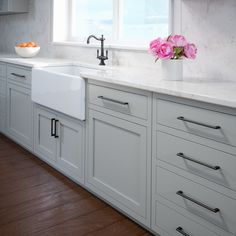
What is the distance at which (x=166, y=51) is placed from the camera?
212cm

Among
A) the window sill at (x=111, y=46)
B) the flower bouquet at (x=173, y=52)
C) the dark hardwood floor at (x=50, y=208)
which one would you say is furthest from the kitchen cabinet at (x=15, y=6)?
the flower bouquet at (x=173, y=52)

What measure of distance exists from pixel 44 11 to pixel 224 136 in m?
3.08

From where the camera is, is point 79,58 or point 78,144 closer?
point 78,144

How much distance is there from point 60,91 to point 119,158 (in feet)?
2.59

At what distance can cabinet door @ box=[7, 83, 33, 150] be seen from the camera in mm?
3399

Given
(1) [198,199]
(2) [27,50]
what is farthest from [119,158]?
(2) [27,50]

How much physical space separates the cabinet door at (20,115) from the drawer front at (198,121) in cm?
179

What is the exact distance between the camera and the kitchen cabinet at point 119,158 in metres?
2.06

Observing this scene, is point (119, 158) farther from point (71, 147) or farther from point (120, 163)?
point (71, 147)

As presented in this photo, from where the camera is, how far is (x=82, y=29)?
390 cm

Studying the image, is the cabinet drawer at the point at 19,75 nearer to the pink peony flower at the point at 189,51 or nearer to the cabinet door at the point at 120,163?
the cabinet door at the point at 120,163

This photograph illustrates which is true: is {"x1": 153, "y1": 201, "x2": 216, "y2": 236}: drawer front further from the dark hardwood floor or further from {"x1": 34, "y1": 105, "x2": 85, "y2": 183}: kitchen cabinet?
{"x1": 34, "y1": 105, "x2": 85, "y2": 183}: kitchen cabinet

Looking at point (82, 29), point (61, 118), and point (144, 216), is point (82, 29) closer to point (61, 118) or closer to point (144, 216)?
point (61, 118)

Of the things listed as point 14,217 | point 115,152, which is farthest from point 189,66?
point 14,217
